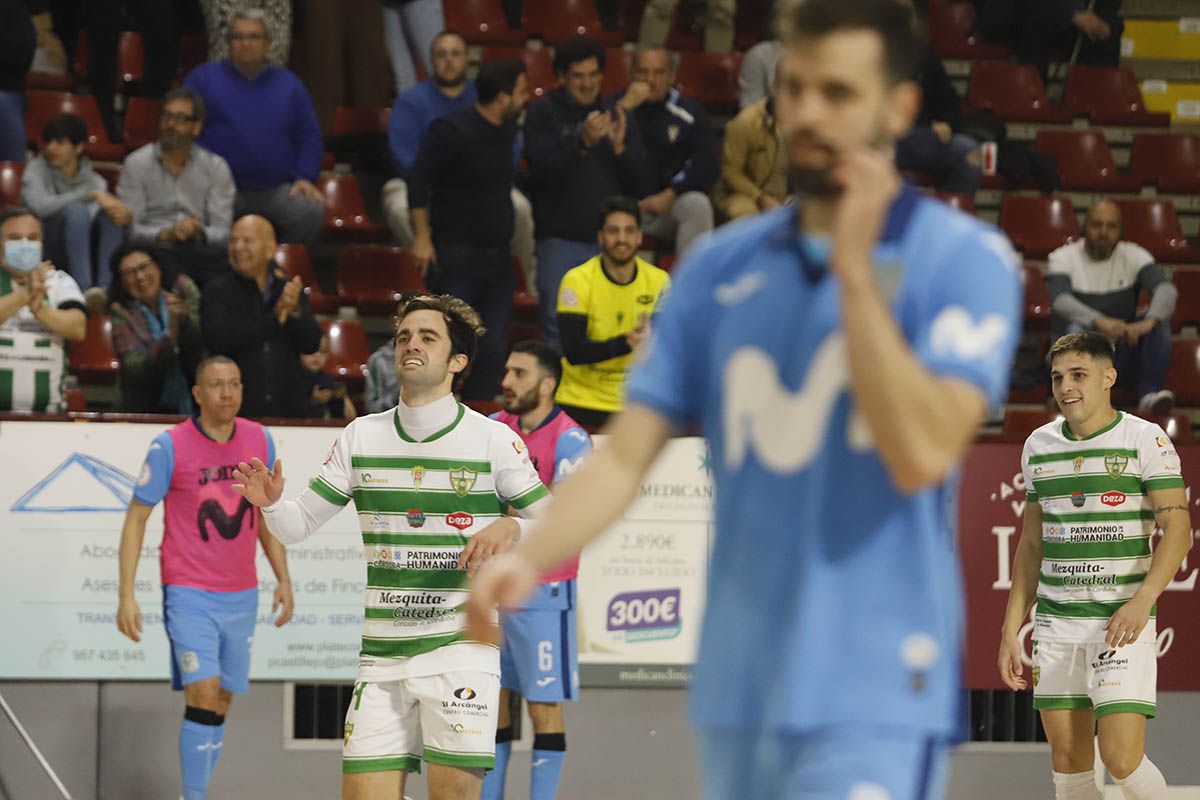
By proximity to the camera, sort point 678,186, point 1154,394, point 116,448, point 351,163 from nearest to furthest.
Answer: point 116,448 < point 1154,394 < point 678,186 < point 351,163

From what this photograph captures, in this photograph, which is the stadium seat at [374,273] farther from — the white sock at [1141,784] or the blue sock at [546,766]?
the white sock at [1141,784]

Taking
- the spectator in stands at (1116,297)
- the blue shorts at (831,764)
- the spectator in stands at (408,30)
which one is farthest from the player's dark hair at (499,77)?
the blue shorts at (831,764)

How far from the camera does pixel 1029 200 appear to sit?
13.0 meters

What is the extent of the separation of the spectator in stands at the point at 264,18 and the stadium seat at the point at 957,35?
5657 mm

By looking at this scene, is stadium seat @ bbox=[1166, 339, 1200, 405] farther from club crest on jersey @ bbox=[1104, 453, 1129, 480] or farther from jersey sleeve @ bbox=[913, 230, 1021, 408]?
jersey sleeve @ bbox=[913, 230, 1021, 408]

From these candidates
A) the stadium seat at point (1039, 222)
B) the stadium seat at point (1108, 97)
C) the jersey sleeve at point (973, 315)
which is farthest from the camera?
the stadium seat at point (1108, 97)

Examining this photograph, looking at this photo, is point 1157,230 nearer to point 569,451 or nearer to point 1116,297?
point 1116,297

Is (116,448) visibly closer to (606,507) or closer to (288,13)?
(288,13)

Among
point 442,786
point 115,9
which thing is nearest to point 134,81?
point 115,9

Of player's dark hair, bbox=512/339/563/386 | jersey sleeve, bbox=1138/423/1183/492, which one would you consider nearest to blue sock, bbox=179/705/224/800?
player's dark hair, bbox=512/339/563/386

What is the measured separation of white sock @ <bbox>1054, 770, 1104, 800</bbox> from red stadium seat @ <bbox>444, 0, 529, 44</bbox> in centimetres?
838

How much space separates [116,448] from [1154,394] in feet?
20.7

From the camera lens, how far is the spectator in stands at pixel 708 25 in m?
13.1

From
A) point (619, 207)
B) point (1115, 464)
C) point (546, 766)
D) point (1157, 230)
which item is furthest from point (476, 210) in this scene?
point (1157, 230)
